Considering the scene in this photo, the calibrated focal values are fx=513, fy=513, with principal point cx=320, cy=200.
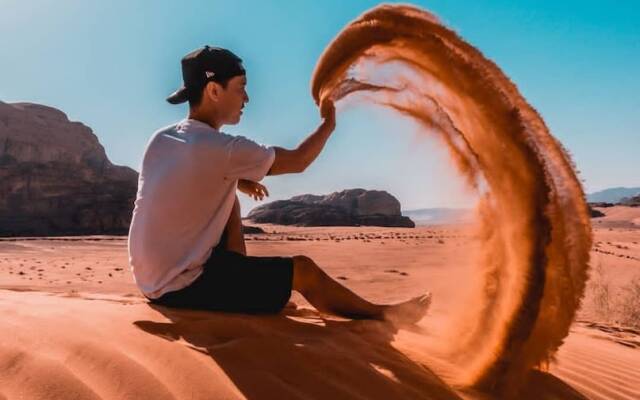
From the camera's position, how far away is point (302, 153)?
108 inches

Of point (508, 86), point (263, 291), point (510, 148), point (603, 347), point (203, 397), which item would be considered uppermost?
point (508, 86)

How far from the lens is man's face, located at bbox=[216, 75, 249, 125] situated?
9.04ft

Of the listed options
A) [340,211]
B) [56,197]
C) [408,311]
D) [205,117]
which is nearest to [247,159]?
[205,117]

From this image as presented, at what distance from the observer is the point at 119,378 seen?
1.76 meters

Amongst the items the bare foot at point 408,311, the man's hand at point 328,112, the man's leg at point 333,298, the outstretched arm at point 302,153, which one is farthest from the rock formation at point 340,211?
the outstretched arm at point 302,153

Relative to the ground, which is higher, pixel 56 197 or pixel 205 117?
pixel 56 197

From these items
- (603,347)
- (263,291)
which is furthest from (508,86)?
(603,347)

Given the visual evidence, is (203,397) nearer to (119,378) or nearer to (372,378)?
(119,378)

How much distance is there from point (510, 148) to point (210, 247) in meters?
1.53

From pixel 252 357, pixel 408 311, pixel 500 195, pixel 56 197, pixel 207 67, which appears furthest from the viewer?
pixel 56 197

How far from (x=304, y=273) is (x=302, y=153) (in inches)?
27.2

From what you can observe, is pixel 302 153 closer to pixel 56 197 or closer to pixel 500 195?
pixel 500 195

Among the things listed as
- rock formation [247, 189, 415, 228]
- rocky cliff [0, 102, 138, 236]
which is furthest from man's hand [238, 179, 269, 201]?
rock formation [247, 189, 415, 228]

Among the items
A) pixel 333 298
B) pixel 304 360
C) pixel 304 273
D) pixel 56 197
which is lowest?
pixel 304 360
